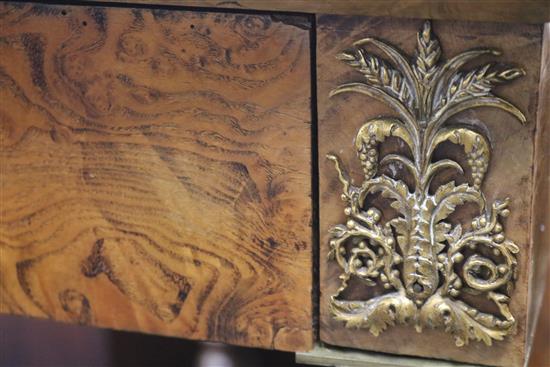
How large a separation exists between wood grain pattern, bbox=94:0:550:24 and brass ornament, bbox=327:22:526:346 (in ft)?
0.07

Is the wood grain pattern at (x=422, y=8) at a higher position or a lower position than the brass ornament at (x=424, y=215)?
higher

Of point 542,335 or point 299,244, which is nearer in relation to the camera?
point 299,244

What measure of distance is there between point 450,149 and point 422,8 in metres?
0.12

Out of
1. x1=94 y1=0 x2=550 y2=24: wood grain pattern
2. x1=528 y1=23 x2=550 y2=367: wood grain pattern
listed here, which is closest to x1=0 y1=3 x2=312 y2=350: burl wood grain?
x1=94 y1=0 x2=550 y2=24: wood grain pattern

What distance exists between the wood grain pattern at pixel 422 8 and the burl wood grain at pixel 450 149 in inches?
0.6

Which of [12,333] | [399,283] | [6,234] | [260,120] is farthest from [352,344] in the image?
[12,333]

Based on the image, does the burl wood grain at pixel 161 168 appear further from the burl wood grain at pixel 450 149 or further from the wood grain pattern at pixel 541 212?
the wood grain pattern at pixel 541 212

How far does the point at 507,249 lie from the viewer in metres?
0.94

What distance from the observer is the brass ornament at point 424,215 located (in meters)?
0.92

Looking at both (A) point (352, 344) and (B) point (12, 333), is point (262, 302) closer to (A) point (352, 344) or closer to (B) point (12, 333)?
(A) point (352, 344)

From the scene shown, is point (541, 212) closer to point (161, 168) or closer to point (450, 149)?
point (450, 149)

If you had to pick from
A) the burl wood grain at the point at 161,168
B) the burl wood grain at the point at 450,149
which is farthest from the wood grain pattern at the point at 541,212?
the burl wood grain at the point at 161,168

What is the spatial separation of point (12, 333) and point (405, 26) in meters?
0.82

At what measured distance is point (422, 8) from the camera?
0.89 meters
